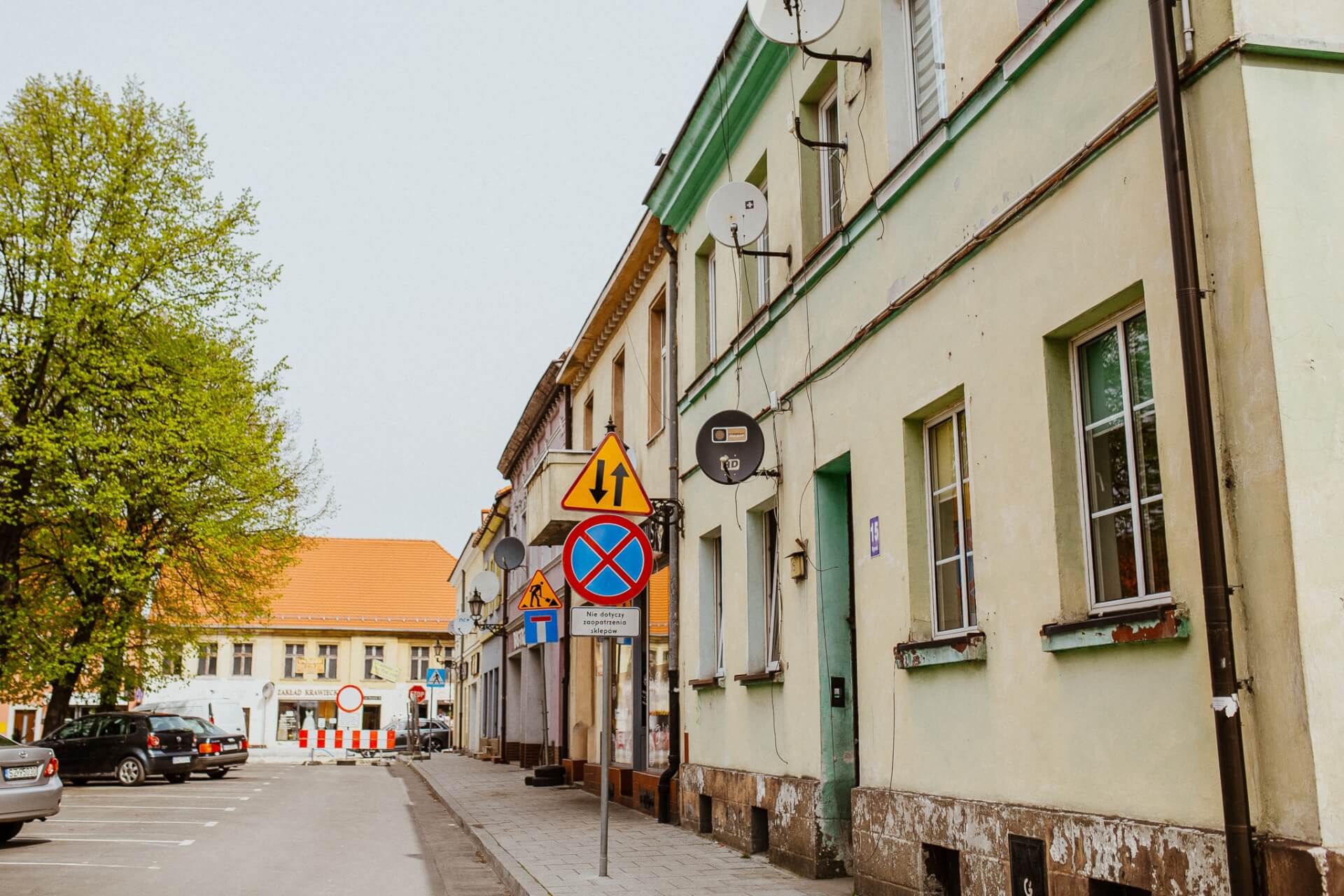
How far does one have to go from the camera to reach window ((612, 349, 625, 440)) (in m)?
20.1

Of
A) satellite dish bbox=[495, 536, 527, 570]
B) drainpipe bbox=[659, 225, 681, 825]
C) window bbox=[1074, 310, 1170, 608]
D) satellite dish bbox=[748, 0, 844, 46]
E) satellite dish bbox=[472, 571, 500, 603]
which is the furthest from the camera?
satellite dish bbox=[472, 571, 500, 603]

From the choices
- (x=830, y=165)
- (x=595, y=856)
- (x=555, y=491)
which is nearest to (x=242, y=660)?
(x=555, y=491)

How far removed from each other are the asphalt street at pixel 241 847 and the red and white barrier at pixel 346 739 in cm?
1522

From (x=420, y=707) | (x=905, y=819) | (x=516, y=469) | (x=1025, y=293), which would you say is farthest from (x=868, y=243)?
(x=420, y=707)

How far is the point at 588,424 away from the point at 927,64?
14959mm

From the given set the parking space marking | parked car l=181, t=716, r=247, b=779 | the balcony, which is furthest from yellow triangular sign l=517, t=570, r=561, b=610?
parked car l=181, t=716, r=247, b=779

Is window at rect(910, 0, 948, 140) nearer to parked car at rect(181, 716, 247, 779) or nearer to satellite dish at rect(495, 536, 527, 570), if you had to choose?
satellite dish at rect(495, 536, 527, 570)

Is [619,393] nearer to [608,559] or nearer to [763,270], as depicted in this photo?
[763,270]

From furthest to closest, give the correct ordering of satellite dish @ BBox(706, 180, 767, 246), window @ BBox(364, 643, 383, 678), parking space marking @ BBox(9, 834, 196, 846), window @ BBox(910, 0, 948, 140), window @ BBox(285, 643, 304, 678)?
1. window @ BBox(364, 643, 383, 678)
2. window @ BBox(285, 643, 304, 678)
3. parking space marking @ BBox(9, 834, 196, 846)
4. satellite dish @ BBox(706, 180, 767, 246)
5. window @ BBox(910, 0, 948, 140)

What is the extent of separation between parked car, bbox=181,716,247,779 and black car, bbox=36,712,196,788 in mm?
561

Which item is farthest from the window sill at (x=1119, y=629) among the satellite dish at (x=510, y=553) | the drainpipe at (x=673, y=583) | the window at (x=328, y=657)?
the window at (x=328, y=657)

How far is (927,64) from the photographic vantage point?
899cm

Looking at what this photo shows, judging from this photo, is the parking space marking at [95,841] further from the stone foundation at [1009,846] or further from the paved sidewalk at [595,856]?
the stone foundation at [1009,846]

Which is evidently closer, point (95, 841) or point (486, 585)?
point (95, 841)
